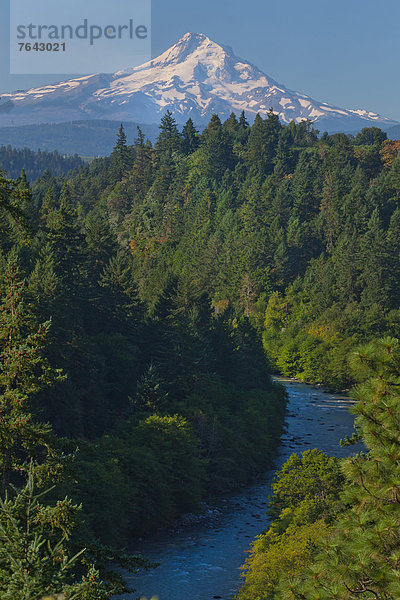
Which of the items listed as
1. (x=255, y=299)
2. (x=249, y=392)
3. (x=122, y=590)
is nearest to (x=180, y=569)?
(x=122, y=590)

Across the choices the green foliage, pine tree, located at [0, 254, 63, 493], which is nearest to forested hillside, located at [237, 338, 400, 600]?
pine tree, located at [0, 254, 63, 493]

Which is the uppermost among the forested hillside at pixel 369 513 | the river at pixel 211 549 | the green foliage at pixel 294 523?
the forested hillside at pixel 369 513

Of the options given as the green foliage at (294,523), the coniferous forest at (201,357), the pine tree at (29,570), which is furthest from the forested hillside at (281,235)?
the pine tree at (29,570)

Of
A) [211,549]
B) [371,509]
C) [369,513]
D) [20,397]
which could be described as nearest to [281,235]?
[211,549]

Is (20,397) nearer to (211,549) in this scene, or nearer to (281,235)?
(211,549)

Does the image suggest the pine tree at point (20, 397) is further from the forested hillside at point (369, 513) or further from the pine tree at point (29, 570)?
the forested hillside at point (369, 513)

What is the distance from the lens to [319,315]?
13175cm

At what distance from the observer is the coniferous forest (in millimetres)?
16516

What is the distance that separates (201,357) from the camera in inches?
2879

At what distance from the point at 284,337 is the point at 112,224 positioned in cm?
7119

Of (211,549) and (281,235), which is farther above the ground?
(281,235)

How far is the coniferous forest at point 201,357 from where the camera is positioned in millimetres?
16516

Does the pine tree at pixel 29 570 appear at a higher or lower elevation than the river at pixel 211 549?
higher

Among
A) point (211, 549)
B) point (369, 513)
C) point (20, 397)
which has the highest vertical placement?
point (20, 397)
